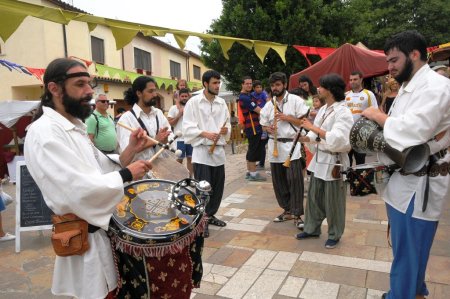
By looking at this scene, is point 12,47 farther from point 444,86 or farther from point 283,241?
point 444,86

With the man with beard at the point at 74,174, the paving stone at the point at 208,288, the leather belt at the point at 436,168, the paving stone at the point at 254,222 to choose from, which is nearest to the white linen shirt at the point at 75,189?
the man with beard at the point at 74,174

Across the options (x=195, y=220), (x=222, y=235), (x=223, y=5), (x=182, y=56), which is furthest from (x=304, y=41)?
(x=182, y=56)

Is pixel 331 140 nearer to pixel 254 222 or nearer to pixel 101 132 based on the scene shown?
pixel 254 222

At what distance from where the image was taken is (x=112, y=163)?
2.43 metres

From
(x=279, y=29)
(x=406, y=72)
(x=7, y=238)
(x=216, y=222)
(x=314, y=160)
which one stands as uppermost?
(x=279, y=29)

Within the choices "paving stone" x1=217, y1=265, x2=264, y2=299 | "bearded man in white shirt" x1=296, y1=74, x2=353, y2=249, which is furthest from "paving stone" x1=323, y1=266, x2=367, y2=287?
"paving stone" x1=217, y1=265, x2=264, y2=299

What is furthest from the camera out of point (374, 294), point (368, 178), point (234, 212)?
point (234, 212)

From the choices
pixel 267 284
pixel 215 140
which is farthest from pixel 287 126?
pixel 267 284

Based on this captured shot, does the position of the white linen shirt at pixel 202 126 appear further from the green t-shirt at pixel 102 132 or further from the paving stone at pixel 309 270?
the paving stone at pixel 309 270

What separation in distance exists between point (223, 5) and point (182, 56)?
1419 centimetres

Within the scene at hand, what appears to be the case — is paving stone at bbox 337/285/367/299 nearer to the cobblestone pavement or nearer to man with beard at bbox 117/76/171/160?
the cobblestone pavement

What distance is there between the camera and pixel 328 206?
3967mm

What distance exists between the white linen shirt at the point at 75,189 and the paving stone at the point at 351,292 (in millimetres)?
1962

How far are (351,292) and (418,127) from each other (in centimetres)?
162
